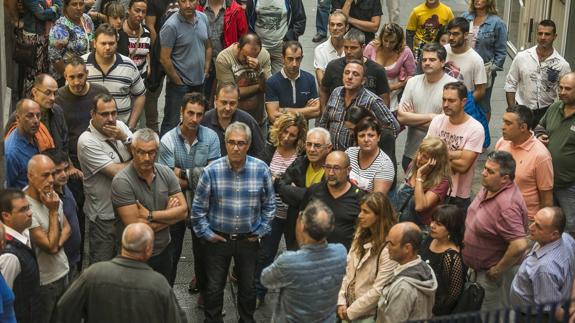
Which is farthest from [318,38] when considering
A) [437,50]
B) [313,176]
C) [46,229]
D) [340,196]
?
[46,229]

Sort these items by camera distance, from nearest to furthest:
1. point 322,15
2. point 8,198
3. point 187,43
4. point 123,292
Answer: point 123,292, point 8,198, point 187,43, point 322,15

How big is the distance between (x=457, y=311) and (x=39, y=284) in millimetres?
3130

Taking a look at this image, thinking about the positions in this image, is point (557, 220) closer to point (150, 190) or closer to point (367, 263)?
point (367, 263)

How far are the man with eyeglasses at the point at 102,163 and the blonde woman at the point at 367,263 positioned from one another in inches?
87.4

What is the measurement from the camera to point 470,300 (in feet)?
26.9

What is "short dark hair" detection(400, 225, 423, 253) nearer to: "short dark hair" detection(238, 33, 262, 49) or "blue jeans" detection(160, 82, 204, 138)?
"short dark hair" detection(238, 33, 262, 49)

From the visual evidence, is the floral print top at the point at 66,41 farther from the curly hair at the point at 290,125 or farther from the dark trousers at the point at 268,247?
the dark trousers at the point at 268,247

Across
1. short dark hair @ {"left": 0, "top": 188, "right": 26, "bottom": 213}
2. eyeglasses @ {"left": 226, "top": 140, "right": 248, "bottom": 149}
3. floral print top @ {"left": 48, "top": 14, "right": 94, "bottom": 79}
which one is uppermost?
floral print top @ {"left": 48, "top": 14, "right": 94, "bottom": 79}

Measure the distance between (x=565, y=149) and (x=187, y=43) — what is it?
175 inches

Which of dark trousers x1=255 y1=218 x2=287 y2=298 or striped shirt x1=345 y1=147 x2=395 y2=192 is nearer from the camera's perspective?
striped shirt x1=345 y1=147 x2=395 y2=192

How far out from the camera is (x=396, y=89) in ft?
39.2

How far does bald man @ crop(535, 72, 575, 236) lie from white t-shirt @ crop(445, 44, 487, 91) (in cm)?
155

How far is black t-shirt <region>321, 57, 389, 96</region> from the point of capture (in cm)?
1092

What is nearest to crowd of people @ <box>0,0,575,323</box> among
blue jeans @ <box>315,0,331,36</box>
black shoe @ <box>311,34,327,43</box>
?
blue jeans @ <box>315,0,331,36</box>
